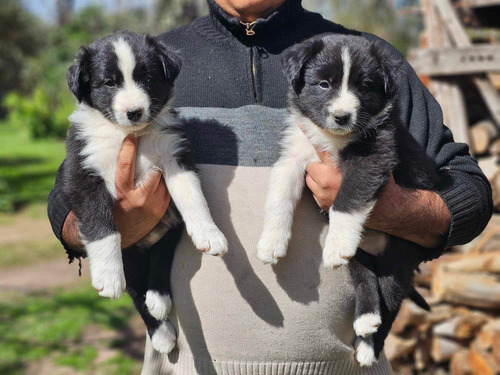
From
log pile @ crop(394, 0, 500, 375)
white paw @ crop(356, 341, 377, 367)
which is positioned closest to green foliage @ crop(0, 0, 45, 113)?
log pile @ crop(394, 0, 500, 375)

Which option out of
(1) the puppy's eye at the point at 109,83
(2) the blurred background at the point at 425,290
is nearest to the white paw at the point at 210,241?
(1) the puppy's eye at the point at 109,83

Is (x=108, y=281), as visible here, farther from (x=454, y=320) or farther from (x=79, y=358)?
(x=79, y=358)

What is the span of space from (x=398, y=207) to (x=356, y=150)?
0.30 metres

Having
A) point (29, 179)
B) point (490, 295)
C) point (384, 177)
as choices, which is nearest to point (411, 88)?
point (384, 177)

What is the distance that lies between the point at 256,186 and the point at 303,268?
38 centimetres

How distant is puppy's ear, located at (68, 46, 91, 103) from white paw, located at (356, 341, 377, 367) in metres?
1.52

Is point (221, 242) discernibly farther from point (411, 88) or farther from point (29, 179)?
point (29, 179)

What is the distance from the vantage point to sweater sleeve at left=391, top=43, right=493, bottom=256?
2434 mm

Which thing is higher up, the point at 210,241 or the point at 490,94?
the point at 210,241

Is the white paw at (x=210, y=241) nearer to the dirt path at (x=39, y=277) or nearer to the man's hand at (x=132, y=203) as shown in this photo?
the man's hand at (x=132, y=203)

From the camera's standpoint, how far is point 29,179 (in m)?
14.8

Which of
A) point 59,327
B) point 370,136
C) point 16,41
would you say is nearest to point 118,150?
point 370,136

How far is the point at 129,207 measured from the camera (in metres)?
2.43

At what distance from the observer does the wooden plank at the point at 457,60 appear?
5.79 m
